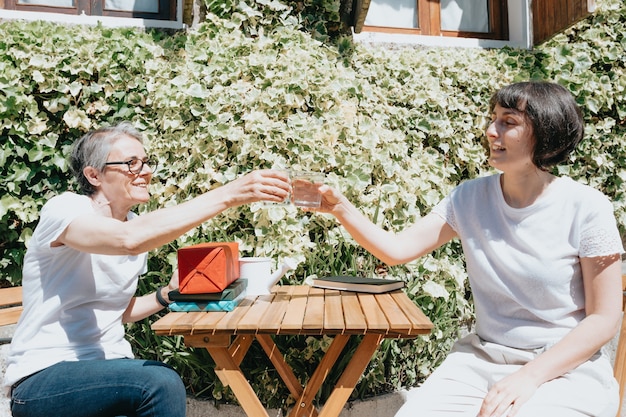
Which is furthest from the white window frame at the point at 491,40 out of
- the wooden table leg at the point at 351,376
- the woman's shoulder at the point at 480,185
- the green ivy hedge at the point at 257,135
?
the wooden table leg at the point at 351,376

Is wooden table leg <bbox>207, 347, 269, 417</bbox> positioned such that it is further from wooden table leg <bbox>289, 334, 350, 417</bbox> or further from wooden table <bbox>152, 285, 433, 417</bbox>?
wooden table leg <bbox>289, 334, 350, 417</bbox>

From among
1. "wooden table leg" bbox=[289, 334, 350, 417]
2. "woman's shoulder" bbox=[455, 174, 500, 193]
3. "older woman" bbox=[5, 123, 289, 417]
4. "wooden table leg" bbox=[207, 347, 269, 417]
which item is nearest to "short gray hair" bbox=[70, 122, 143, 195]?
"older woman" bbox=[5, 123, 289, 417]

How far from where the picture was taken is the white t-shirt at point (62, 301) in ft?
6.18

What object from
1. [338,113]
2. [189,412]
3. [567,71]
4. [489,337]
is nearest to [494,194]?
[489,337]

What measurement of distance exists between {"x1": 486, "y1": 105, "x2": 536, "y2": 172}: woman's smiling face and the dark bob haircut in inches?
0.7

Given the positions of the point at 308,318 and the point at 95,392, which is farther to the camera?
the point at 308,318

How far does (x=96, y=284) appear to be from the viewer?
2.02 meters

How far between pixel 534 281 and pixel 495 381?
0.34 meters

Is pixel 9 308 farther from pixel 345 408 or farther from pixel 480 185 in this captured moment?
pixel 480 185

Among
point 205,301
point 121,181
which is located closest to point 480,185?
point 205,301

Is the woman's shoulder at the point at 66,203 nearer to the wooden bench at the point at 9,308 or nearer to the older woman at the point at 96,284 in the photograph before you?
the older woman at the point at 96,284

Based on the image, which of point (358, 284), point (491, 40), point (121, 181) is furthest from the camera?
point (491, 40)

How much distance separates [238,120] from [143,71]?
82cm

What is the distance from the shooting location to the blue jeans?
176 cm
